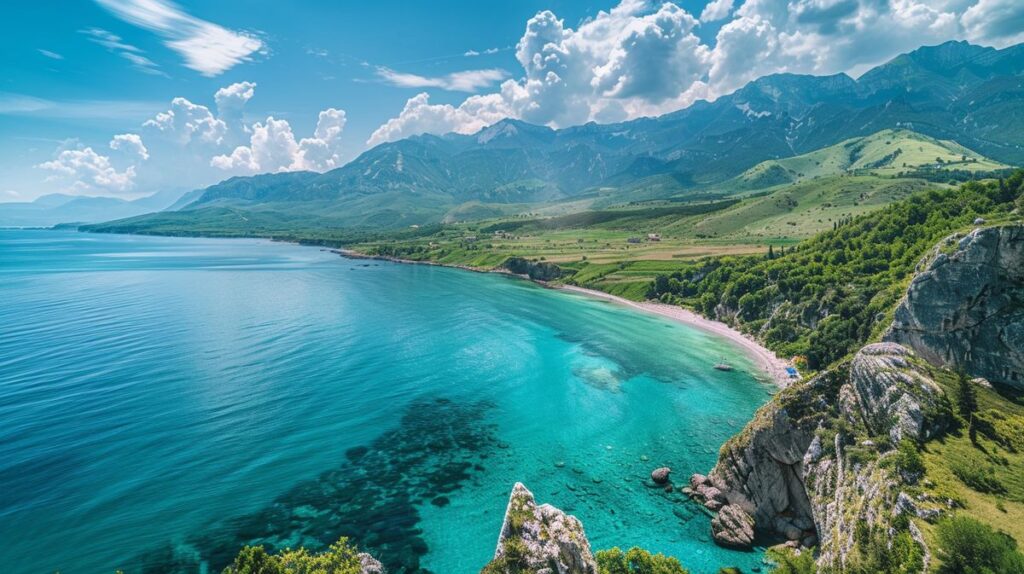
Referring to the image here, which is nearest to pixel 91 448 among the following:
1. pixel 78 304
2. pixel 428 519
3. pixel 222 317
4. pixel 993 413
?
pixel 428 519

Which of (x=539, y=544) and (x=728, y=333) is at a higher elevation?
(x=539, y=544)

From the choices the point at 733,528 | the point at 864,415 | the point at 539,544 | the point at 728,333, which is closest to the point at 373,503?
the point at 539,544

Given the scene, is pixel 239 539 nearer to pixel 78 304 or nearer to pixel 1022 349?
pixel 1022 349

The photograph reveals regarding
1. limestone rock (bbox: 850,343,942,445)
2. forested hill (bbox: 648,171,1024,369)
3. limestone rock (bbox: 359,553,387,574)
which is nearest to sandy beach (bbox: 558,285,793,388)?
forested hill (bbox: 648,171,1024,369)

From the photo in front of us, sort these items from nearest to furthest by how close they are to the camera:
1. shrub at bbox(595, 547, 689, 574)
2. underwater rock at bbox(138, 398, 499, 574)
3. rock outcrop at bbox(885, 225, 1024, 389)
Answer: shrub at bbox(595, 547, 689, 574) < underwater rock at bbox(138, 398, 499, 574) < rock outcrop at bbox(885, 225, 1024, 389)

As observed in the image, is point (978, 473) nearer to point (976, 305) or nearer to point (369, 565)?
point (976, 305)

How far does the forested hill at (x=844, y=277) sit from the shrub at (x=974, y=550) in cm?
6254

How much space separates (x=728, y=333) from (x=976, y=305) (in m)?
87.6

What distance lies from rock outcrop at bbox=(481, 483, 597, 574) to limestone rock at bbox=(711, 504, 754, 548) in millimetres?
22268

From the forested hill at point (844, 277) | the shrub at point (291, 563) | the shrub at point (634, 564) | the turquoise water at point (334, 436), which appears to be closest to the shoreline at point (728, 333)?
the forested hill at point (844, 277)

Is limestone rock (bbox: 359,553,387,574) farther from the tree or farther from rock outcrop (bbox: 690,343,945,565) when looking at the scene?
the tree

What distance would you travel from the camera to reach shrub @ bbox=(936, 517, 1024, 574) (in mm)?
26281

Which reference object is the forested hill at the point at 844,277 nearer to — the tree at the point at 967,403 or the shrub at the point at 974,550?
the tree at the point at 967,403

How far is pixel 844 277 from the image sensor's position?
120m
